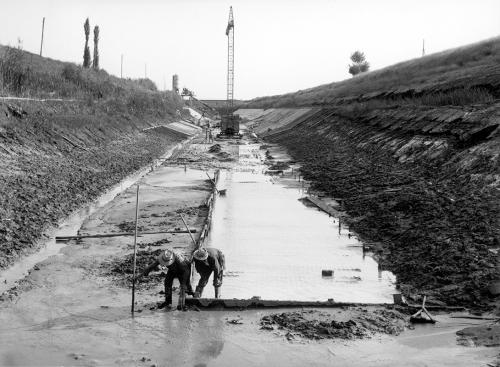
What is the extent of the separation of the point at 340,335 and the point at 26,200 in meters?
10.8

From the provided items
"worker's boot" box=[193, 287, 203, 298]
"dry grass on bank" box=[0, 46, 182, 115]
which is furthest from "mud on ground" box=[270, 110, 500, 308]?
"dry grass on bank" box=[0, 46, 182, 115]

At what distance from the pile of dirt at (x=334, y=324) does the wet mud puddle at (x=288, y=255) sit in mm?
1141

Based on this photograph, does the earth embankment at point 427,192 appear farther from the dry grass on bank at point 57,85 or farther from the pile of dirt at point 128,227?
the dry grass on bank at point 57,85

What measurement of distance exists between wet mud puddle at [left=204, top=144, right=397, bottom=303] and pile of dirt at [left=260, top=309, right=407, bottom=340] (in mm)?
1141

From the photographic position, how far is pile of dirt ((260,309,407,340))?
9.12 meters

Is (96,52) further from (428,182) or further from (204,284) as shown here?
(204,284)

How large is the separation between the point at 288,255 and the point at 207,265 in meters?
3.77

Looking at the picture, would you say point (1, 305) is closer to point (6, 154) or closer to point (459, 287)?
point (459, 287)

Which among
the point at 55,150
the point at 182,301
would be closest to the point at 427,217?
the point at 182,301

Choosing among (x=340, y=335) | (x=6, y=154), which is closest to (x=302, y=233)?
(x=340, y=335)

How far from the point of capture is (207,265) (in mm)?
10766

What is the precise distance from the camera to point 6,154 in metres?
20.4

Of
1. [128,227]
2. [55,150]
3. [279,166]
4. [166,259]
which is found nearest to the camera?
[166,259]

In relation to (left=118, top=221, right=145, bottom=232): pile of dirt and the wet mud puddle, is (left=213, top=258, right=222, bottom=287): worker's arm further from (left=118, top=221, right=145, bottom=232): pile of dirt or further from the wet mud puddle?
(left=118, top=221, right=145, bottom=232): pile of dirt
